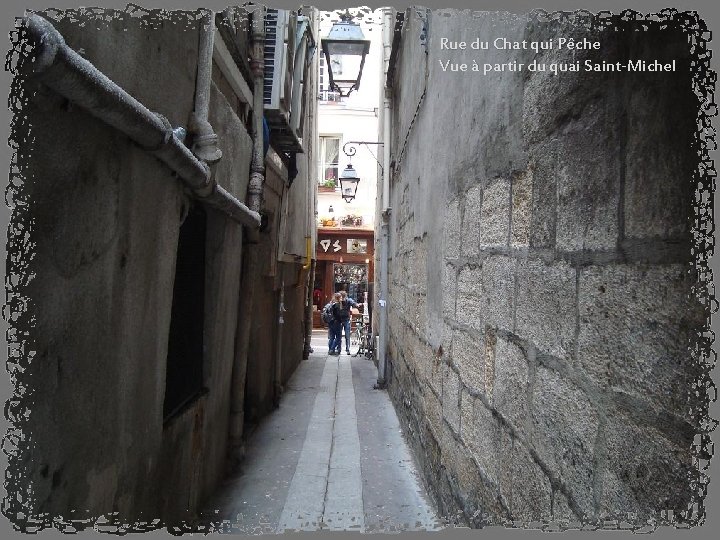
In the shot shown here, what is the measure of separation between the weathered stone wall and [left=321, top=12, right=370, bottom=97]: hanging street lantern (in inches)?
101

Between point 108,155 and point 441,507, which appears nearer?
point 108,155

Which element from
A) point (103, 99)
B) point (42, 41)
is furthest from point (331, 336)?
point (42, 41)

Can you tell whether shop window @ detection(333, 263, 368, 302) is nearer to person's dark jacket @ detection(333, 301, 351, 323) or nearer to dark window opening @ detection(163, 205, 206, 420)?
person's dark jacket @ detection(333, 301, 351, 323)

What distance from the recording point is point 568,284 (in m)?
1.55

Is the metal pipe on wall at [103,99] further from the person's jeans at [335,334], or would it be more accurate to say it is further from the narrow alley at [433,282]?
the person's jeans at [335,334]

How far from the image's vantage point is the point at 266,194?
595 centimetres

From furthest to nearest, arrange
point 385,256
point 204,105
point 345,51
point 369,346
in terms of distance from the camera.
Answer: point 369,346, point 385,256, point 345,51, point 204,105

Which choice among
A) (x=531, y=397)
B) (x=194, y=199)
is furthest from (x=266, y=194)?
(x=531, y=397)

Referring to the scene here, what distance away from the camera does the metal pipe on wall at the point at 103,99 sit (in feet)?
4.52

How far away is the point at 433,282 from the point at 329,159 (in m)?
14.9

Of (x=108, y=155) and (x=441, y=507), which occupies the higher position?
(x=108, y=155)

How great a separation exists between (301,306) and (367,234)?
7435mm

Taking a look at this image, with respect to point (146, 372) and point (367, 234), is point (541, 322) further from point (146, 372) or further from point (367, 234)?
point (367, 234)

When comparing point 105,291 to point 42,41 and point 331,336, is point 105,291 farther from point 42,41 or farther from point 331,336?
point 331,336
